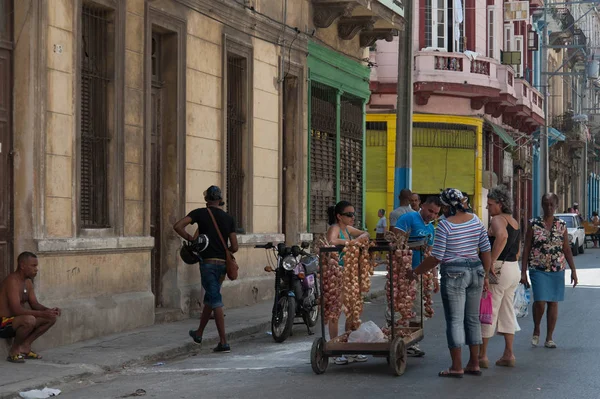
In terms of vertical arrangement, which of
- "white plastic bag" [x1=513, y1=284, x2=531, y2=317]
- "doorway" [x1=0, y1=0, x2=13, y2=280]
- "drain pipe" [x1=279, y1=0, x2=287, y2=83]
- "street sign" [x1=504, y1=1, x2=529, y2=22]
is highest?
"street sign" [x1=504, y1=1, x2=529, y2=22]

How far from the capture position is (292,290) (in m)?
14.2

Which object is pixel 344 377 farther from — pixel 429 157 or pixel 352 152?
pixel 429 157

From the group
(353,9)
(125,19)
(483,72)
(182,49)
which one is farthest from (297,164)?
(483,72)

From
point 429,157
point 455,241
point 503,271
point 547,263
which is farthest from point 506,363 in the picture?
point 429,157

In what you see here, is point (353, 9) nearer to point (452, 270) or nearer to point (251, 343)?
point (251, 343)

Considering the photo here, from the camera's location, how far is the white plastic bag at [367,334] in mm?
11062

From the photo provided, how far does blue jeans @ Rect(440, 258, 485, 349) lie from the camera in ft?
34.9

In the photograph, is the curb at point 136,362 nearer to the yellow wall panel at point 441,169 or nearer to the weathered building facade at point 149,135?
the weathered building facade at point 149,135

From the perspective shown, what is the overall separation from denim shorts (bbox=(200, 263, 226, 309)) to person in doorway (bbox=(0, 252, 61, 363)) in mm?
1905

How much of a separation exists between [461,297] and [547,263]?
8.61 feet

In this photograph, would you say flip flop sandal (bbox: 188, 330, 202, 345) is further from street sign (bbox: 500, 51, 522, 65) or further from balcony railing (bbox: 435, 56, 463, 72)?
street sign (bbox: 500, 51, 522, 65)

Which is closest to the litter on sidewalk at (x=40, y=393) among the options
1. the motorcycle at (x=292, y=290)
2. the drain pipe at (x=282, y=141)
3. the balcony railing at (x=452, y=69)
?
the motorcycle at (x=292, y=290)

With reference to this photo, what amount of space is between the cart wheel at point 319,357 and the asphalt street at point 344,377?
0.25 feet

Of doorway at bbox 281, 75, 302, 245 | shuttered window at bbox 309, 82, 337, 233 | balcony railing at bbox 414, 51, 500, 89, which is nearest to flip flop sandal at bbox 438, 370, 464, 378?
doorway at bbox 281, 75, 302, 245
